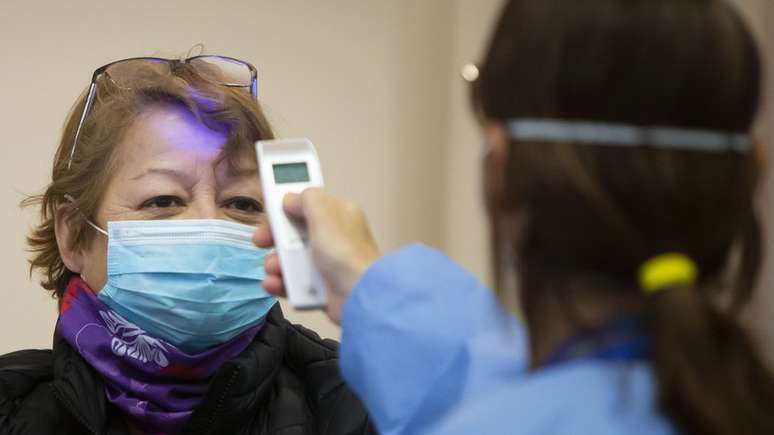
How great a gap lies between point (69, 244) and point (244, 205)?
1.07 ft

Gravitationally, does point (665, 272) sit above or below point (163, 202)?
above

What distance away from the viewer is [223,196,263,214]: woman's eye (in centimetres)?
180

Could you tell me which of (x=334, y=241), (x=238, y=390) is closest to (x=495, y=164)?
(x=334, y=241)

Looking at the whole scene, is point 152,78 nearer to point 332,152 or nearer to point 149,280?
point 149,280

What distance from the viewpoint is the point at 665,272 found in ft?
2.81

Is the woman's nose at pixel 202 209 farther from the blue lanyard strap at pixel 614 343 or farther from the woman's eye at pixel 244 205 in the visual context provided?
the blue lanyard strap at pixel 614 343

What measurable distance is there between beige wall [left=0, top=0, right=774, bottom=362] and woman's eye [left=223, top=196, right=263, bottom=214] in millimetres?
768

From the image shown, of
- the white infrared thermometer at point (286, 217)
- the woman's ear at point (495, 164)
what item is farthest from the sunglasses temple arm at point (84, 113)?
the woman's ear at point (495, 164)

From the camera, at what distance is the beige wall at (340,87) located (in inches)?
99.5

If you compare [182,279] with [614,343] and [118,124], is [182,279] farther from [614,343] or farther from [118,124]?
[614,343]

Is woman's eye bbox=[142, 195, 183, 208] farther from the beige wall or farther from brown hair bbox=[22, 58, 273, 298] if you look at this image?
the beige wall

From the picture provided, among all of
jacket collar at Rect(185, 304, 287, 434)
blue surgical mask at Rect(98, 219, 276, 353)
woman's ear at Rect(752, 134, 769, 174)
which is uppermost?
woman's ear at Rect(752, 134, 769, 174)

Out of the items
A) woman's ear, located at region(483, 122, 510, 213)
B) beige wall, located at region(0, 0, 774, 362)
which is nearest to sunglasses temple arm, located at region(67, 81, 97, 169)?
beige wall, located at region(0, 0, 774, 362)

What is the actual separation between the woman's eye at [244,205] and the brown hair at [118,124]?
73 millimetres
